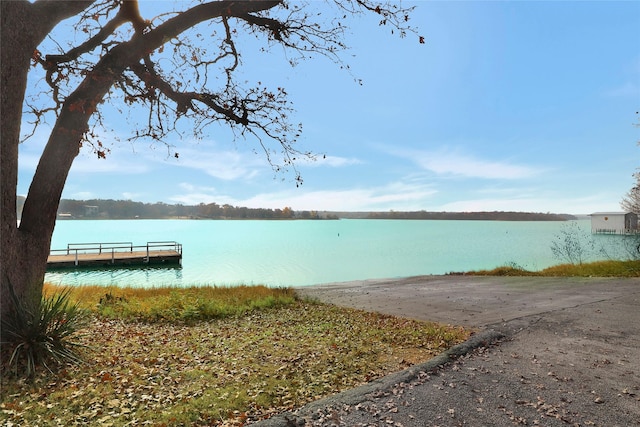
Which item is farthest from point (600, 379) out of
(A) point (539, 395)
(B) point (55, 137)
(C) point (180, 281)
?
(C) point (180, 281)

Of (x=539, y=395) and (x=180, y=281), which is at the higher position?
(x=539, y=395)

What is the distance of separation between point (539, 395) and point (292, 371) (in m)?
3.54

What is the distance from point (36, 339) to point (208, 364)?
263 cm

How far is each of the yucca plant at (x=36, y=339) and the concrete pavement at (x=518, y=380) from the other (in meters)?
3.83

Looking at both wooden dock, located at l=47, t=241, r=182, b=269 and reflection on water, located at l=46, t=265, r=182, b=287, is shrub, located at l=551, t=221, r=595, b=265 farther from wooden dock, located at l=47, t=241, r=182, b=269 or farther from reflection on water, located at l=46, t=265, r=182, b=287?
wooden dock, located at l=47, t=241, r=182, b=269

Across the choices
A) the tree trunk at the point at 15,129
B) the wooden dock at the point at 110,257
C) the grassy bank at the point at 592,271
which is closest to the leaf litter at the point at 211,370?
the tree trunk at the point at 15,129

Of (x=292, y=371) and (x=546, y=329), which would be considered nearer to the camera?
(x=292, y=371)

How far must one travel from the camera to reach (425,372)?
568 centimetres

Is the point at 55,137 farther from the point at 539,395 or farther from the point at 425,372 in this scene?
the point at 539,395

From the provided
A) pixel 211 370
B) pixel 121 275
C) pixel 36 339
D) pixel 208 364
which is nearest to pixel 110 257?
pixel 121 275

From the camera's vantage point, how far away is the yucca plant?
541cm

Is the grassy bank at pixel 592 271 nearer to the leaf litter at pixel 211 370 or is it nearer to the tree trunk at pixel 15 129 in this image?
the leaf litter at pixel 211 370

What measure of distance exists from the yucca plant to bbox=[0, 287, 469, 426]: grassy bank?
0.80 feet

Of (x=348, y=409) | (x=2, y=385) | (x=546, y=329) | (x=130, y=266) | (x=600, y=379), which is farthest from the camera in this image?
(x=130, y=266)
